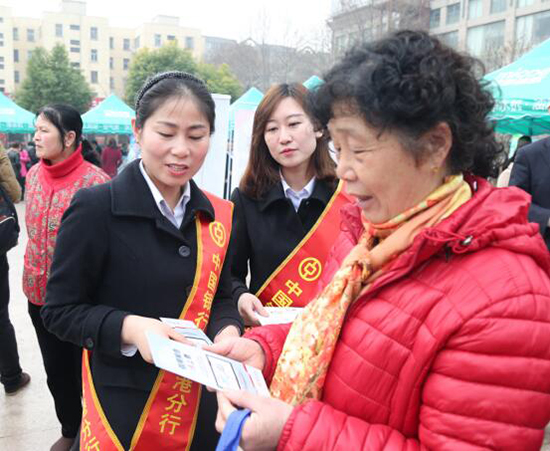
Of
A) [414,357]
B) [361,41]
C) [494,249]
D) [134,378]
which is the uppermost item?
[361,41]

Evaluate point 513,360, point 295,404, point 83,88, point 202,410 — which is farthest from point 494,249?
point 83,88

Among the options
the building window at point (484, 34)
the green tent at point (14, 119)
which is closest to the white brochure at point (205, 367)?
the green tent at point (14, 119)

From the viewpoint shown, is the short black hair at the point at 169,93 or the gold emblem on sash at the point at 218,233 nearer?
the short black hair at the point at 169,93

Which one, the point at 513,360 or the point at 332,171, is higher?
the point at 332,171

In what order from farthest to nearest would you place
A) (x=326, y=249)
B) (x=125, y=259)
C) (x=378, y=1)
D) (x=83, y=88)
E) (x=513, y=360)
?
(x=83, y=88) → (x=378, y=1) → (x=326, y=249) → (x=125, y=259) → (x=513, y=360)

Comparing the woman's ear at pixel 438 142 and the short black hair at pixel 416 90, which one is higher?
the short black hair at pixel 416 90

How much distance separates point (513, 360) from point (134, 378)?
1.19 m

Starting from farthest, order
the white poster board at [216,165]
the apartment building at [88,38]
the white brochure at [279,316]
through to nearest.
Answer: the apartment building at [88,38]
the white poster board at [216,165]
the white brochure at [279,316]

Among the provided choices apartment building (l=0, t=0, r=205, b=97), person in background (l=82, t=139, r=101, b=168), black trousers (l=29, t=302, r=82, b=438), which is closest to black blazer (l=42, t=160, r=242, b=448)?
black trousers (l=29, t=302, r=82, b=438)

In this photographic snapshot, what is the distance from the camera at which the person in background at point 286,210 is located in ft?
8.00

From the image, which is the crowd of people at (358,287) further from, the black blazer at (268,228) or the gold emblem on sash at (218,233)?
the black blazer at (268,228)

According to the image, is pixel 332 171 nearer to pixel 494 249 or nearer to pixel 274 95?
pixel 274 95

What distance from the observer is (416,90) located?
1075mm

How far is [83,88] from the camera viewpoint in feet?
108
